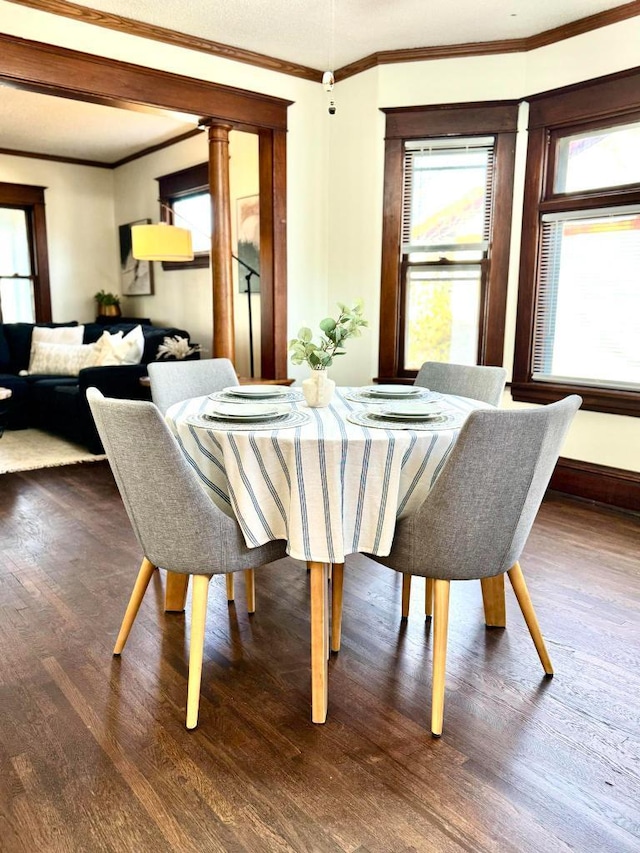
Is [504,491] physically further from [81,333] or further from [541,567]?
[81,333]

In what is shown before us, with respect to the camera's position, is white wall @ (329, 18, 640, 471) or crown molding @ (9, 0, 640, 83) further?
white wall @ (329, 18, 640, 471)

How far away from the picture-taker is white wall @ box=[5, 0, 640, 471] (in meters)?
3.53

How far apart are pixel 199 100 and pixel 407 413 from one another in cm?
301

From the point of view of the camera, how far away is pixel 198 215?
19.4 feet

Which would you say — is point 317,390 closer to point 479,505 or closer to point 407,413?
point 407,413

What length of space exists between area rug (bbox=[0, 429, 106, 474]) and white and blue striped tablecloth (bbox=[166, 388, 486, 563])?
10.1 ft

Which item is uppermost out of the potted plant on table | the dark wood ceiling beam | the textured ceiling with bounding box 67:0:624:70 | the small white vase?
the textured ceiling with bounding box 67:0:624:70

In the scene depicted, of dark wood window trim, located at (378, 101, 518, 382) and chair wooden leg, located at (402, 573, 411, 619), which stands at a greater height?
dark wood window trim, located at (378, 101, 518, 382)

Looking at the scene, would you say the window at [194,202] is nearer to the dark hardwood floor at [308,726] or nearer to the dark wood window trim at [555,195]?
the dark wood window trim at [555,195]

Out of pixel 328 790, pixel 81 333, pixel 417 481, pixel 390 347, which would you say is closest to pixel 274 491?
pixel 417 481

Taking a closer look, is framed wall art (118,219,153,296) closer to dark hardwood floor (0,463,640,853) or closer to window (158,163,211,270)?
window (158,163,211,270)

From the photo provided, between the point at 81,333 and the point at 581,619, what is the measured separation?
17.1 ft

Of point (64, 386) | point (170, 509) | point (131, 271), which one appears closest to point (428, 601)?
point (170, 509)

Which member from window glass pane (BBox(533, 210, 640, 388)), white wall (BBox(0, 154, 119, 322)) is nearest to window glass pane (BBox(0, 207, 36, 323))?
white wall (BBox(0, 154, 119, 322))
